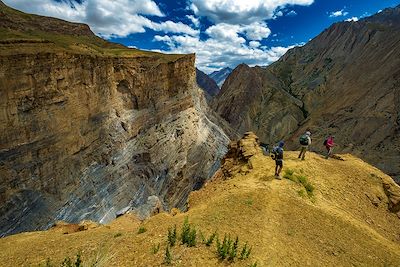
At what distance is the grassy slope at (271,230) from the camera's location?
32.5 feet

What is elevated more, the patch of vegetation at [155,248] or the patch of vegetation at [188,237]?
the patch of vegetation at [188,237]

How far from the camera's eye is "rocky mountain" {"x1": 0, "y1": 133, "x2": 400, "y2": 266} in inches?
387

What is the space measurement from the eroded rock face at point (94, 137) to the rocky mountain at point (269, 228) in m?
14.3

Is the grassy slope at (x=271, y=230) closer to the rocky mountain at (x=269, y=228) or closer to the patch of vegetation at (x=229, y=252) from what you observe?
the rocky mountain at (x=269, y=228)

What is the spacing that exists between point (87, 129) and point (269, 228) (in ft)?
93.4

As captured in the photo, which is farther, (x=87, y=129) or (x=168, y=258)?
(x=87, y=129)

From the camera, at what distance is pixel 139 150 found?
42750 millimetres

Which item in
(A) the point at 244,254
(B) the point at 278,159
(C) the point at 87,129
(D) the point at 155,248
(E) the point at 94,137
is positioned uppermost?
(B) the point at 278,159

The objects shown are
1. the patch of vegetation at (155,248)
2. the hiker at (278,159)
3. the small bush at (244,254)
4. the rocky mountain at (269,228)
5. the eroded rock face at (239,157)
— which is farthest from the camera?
the eroded rock face at (239,157)

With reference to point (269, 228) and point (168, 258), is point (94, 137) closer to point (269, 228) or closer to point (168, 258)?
point (269, 228)

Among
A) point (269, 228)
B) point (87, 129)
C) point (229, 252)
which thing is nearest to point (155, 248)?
point (229, 252)

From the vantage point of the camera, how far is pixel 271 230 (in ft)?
36.7

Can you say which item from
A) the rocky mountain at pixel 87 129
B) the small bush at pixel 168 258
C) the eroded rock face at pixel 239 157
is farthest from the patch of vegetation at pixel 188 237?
the rocky mountain at pixel 87 129

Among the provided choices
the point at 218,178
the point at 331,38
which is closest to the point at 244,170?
the point at 218,178
